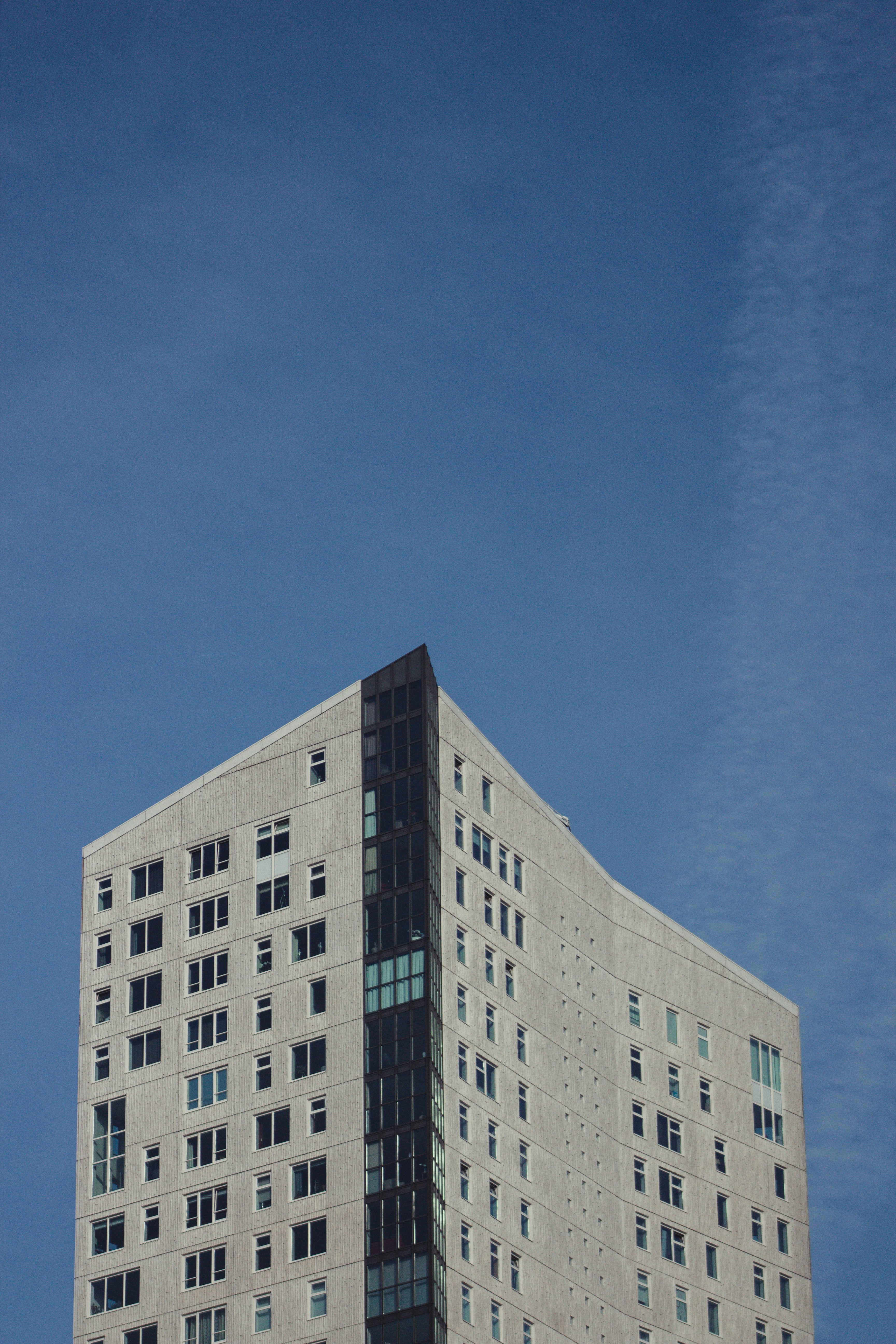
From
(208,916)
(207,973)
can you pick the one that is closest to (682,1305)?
(207,973)

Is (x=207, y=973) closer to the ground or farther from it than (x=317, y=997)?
farther from it

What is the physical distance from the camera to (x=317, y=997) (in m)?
125

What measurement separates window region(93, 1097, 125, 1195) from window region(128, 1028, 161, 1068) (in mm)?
1994

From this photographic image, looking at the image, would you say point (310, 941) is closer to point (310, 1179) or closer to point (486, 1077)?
point (486, 1077)

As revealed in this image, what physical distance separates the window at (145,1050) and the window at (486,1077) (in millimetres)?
16925

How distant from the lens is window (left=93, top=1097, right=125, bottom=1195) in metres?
128

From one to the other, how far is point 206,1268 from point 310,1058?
11371mm

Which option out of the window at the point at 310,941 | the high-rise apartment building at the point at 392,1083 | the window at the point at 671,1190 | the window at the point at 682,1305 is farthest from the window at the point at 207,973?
the window at the point at 682,1305

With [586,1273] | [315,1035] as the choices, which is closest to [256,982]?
[315,1035]

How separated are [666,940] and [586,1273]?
74.7ft

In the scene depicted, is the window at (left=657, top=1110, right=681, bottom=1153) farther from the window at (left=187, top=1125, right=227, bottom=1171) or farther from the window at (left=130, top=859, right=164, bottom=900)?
the window at (left=130, top=859, right=164, bottom=900)

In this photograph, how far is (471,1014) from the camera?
413 feet

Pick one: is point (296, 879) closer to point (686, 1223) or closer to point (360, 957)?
point (360, 957)

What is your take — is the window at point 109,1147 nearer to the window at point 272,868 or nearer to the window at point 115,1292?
the window at point 115,1292
